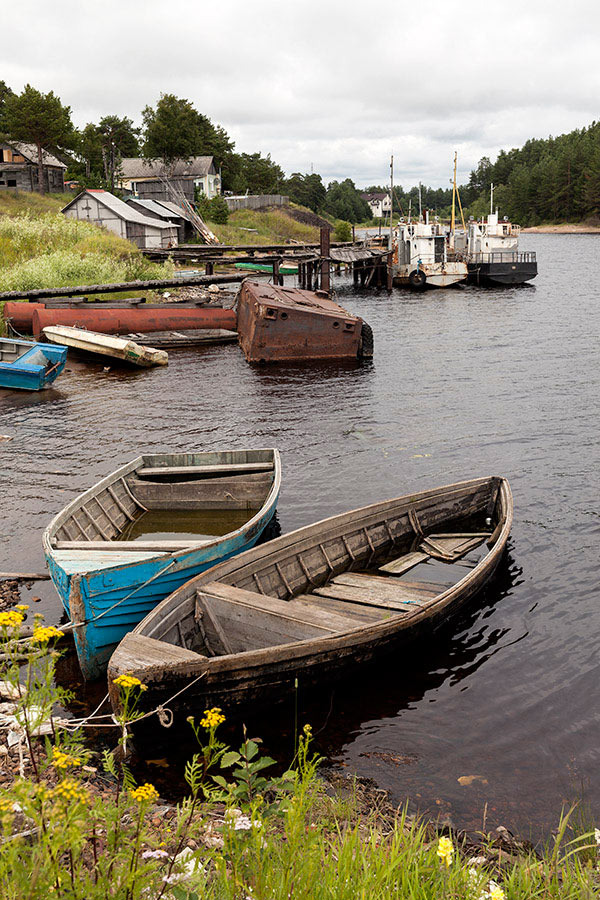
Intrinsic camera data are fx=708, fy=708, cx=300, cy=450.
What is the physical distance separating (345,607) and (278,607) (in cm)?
134

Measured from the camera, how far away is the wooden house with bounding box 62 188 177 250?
54.9 metres

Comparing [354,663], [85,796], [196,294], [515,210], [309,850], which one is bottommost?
[354,663]

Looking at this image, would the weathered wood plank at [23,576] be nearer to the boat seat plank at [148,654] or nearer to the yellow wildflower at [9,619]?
the boat seat plank at [148,654]

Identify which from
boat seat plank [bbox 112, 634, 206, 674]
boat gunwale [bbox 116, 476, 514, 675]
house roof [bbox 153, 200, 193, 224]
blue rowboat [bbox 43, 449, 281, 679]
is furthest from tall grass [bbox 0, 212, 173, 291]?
boat seat plank [bbox 112, 634, 206, 674]

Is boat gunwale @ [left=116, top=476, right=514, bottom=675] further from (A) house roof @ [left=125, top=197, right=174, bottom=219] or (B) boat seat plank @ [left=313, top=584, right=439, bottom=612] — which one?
(A) house roof @ [left=125, top=197, right=174, bottom=219]

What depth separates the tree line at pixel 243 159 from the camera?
66188 mm

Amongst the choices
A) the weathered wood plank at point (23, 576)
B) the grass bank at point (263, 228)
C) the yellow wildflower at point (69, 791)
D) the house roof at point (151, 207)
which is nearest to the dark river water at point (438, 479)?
the weathered wood plank at point (23, 576)

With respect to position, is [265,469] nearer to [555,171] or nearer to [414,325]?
[414,325]

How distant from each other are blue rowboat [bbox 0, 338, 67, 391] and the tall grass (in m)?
11.1

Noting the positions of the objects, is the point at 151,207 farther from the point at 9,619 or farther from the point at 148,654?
the point at 9,619

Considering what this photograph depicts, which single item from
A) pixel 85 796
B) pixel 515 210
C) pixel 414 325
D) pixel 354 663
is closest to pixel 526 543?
pixel 354 663

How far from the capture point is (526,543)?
1195 cm

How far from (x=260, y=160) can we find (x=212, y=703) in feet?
391

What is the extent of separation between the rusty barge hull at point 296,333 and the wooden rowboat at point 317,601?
16561 mm
